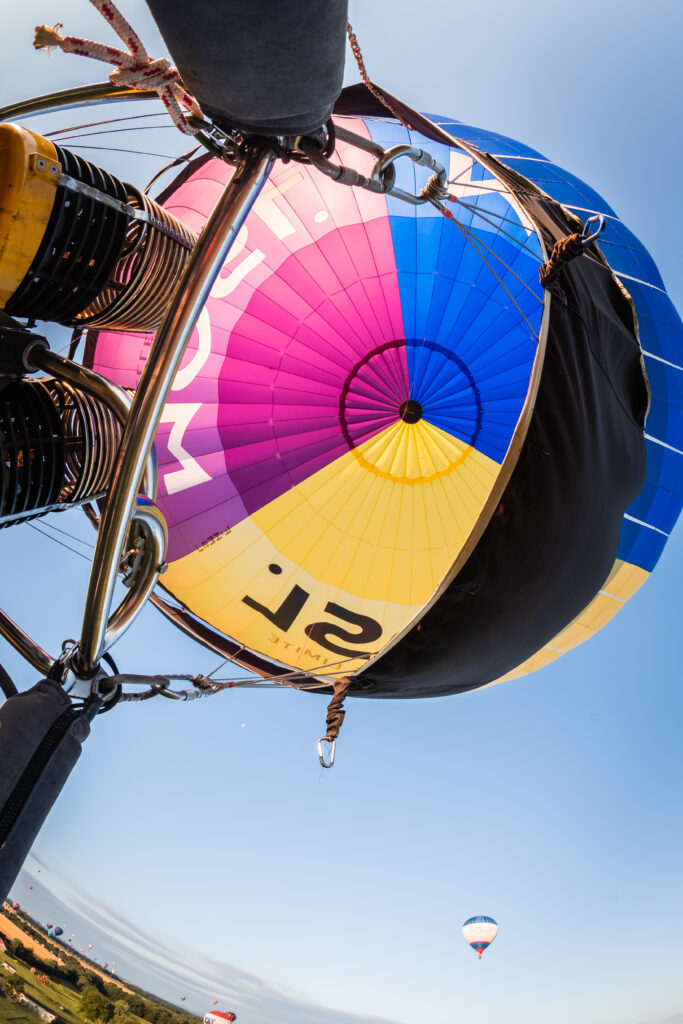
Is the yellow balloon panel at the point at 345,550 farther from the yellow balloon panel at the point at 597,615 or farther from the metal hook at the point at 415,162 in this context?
the metal hook at the point at 415,162

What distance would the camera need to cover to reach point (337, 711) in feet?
11.7

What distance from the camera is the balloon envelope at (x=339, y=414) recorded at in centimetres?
655

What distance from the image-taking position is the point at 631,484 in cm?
400

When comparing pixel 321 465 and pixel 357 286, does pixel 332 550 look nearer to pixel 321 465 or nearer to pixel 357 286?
pixel 321 465

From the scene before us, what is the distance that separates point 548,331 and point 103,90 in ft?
6.63

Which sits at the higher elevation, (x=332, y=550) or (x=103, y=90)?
(x=332, y=550)

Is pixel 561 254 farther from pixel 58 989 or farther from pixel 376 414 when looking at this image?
pixel 58 989

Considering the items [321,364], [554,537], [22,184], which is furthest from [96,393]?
[321,364]

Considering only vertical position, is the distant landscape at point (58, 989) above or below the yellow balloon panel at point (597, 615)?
below

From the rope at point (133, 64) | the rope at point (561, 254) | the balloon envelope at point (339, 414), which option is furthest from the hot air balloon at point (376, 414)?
the rope at point (133, 64)

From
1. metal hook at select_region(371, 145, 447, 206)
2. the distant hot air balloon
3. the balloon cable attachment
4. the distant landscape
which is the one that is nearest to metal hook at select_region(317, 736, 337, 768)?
the balloon cable attachment

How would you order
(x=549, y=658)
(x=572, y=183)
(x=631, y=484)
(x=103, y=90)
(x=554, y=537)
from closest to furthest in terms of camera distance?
(x=103, y=90), (x=554, y=537), (x=631, y=484), (x=572, y=183), (x=549, y=658)

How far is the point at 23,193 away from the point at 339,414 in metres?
4.72

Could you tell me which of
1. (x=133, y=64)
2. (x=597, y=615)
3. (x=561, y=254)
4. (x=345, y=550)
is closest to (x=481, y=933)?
(x=597, y=615)
